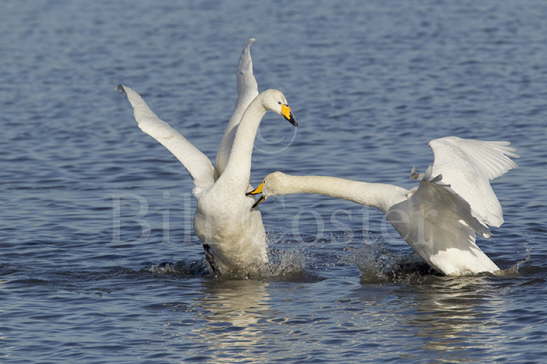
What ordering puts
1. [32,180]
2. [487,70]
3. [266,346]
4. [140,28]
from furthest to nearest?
[140,28], [487,70], [32,180], [266,346]

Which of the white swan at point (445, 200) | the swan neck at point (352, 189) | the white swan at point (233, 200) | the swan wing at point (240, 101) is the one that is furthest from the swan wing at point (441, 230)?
the swan wing at point (240, 101)

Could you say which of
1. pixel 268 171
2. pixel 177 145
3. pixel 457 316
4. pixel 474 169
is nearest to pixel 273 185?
pixel 177 145

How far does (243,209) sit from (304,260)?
4.75ft

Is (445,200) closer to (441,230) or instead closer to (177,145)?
(441,230)

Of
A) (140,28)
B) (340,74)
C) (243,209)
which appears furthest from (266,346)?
(140,28)

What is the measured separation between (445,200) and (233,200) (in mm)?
2159

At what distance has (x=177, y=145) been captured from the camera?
12555mm

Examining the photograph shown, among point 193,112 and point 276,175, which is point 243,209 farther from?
point 193,112

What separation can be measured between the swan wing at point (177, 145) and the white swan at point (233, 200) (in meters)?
0.01

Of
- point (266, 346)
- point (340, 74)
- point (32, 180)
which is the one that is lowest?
point (266, 346)

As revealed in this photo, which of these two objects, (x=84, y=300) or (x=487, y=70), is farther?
(x=487, y=70)

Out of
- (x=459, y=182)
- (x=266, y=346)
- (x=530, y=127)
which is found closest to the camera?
(x=266, y=346)

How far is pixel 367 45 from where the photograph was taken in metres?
25.1

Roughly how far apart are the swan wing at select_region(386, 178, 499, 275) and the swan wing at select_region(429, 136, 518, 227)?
159 mm
